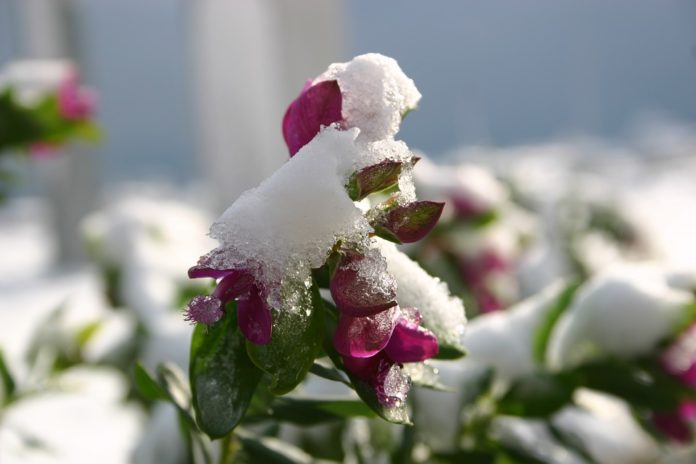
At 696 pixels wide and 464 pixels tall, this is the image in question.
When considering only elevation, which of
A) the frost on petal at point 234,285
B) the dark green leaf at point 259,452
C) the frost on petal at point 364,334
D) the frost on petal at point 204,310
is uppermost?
the frost on petal at point 234,285

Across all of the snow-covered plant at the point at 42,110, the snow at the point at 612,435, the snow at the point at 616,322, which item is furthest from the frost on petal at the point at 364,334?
the snow-covered plant at the point at 42,110

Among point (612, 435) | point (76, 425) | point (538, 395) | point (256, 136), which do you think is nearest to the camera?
point (538, 395)

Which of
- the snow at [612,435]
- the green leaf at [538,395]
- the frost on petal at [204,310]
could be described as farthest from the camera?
the snow at [612,435]

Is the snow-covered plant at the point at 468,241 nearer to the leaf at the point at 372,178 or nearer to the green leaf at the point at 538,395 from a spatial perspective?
the green leaf at the point at 538,395

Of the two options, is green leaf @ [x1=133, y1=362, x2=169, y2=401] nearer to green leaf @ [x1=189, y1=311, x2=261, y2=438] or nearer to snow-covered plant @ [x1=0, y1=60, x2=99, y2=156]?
green leaf @ [x1=189, y1=311, x2=261, y2=438]

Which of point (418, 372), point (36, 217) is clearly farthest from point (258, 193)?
point (36, 217)

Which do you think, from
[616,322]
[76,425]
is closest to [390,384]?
[616,322]

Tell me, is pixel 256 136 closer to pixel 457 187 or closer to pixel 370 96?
pixel 457 187
